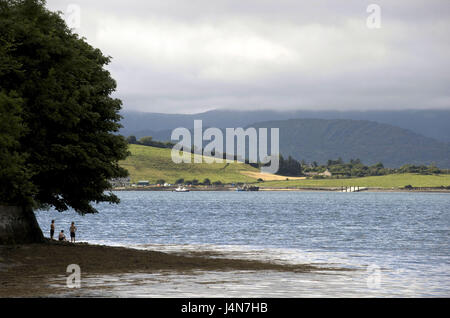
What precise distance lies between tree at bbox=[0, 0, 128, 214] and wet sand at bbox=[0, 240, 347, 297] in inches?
170

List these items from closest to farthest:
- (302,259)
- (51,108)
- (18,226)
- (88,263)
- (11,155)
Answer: (88,263), (11,155), (51,108), (18,226), (302,259)

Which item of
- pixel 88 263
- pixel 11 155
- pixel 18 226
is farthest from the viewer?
pixel 18 226

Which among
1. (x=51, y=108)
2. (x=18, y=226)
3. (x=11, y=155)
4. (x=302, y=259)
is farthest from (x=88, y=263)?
(x=302, y=259)

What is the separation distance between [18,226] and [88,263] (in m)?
8.61

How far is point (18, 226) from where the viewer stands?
51.1m

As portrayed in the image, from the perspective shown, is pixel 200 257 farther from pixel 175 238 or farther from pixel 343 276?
pixel 175 238

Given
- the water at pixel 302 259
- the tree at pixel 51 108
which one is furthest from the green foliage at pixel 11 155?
the water at pixel 302 259

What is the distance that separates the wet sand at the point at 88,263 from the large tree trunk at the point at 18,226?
1.22 meters

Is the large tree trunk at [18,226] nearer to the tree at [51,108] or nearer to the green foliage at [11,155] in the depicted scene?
the tree at [51,108]

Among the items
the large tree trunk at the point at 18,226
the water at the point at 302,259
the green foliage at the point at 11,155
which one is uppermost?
the green foliage at the point at 11,155

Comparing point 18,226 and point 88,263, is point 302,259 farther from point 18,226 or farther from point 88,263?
point 18,226

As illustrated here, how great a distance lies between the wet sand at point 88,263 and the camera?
3938 centimetres

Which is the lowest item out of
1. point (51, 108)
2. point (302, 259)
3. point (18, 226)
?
point (302, 259)

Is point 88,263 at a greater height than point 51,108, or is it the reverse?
point 51,108
